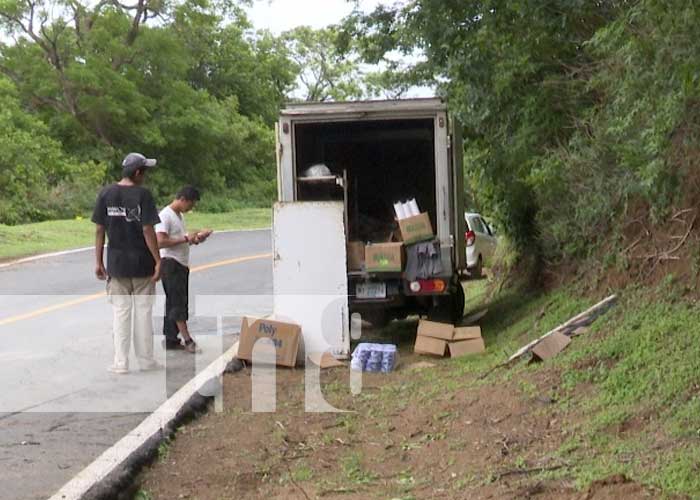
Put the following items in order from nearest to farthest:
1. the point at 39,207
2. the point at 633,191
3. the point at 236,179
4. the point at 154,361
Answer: the point at 633,191
the point at 154,361
the point at 39,207
the point at 236,179

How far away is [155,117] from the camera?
1748 inches

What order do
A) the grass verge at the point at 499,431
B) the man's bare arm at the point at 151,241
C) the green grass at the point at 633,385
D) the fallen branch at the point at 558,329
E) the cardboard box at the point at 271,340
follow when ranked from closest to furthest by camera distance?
1. the green grass at the point at 633,385
2. the grass verge at the point at 499,431
3. the fallen branch at the point at 558,329
4. the man's bare arm at the point at 151,241
5. the cardboard box at the point at 271,340

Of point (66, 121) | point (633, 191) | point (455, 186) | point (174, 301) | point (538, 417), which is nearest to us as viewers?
point (538, 417)

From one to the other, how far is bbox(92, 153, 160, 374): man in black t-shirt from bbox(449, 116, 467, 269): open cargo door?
3560 millimetres

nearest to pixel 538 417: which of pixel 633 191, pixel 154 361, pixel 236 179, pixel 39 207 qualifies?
pixel 633 191

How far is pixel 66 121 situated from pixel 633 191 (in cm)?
3658

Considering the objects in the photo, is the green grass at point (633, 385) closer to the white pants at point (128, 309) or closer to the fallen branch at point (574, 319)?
the fallen branch at point (574, 319)

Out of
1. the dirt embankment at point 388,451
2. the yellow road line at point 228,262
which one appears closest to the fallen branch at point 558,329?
the dirt embankment at point 388,451

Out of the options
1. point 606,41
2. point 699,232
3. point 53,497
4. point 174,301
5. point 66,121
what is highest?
point 66,121

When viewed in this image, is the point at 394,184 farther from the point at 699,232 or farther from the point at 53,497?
the point at 53,497

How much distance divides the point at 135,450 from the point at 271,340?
3426 mm

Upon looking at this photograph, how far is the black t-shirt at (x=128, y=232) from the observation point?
355 inches

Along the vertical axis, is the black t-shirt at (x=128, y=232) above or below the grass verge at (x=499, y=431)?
above

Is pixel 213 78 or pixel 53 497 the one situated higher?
pixel 213 78
